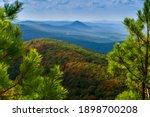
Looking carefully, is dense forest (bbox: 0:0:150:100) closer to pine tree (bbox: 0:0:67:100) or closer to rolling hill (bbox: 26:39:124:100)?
pine tree (bbox: 0:0:67:100)

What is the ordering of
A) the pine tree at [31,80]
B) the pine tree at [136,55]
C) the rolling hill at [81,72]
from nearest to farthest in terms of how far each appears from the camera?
the pine tree at [31,80] → the pine tree at [136,55] → the rolling hill at [81,72]

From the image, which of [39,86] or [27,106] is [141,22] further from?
[27,106]

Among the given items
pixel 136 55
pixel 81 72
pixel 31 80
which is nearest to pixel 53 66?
pixel 31 80

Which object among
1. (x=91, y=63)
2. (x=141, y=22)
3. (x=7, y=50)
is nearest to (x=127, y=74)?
(x=141, y=22)

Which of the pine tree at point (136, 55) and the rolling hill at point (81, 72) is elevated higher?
the pine tree at point (136, 55)

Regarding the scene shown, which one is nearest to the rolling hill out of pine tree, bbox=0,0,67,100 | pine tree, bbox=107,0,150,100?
pine tree, bbox=107,0,150,100

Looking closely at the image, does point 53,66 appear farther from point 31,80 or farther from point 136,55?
point 136,55

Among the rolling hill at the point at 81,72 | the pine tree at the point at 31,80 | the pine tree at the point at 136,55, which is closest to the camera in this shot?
the pine tree at the point at 31,80

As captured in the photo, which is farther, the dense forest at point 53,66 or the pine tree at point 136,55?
the pine tree at point 136,55

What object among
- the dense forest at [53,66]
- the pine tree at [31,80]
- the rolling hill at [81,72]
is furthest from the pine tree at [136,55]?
the rolling hill at [81,72]

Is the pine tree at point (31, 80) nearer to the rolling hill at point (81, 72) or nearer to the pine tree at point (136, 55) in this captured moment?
the pine tree at point (136, 55)
